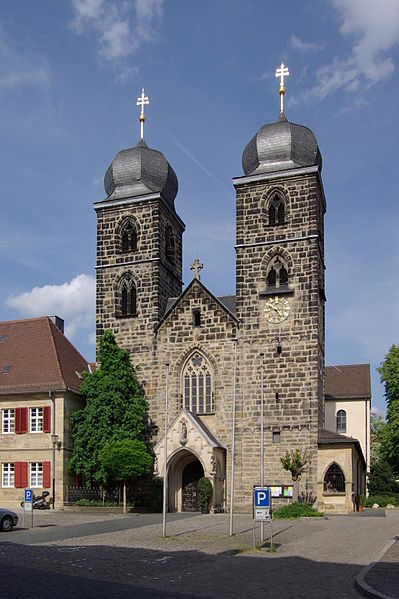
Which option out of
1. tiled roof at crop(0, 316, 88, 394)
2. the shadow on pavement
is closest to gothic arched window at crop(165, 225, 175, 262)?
tiled roof at crop(0, 316, 88, 394)

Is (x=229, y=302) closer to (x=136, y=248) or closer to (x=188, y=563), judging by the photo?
(x=136, y=248)

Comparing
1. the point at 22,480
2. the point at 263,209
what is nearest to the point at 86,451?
the point at 22,480

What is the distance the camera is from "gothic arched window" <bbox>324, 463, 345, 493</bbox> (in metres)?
37.2

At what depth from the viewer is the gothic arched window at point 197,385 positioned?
129ft

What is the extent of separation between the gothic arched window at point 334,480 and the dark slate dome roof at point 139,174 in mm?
A: 16611

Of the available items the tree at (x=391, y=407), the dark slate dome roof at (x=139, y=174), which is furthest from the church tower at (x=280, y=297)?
the tree at (x=391, y=407)

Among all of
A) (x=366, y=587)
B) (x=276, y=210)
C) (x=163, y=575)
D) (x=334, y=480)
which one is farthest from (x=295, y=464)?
(x=366, y=587)

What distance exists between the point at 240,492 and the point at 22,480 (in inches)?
399

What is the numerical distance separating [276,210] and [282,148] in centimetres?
318

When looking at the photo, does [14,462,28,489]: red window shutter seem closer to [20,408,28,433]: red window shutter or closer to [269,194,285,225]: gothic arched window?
[20,408,28,433]: red window shutter

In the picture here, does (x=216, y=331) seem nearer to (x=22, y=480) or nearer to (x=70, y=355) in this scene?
(x=70, y=355)

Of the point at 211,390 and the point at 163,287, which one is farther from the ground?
the point at 163,287

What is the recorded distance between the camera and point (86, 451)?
123 ft

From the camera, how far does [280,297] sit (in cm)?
3878
